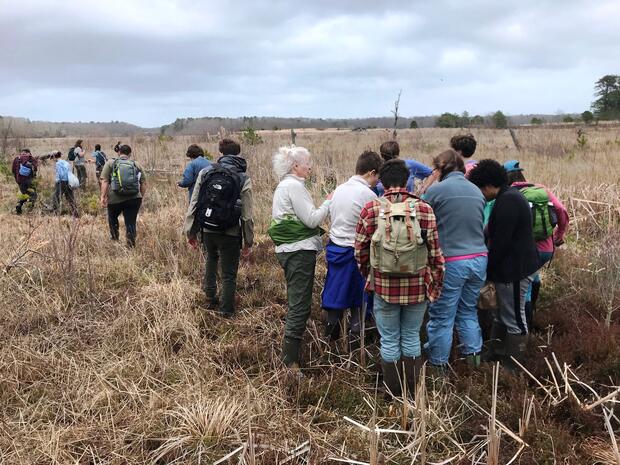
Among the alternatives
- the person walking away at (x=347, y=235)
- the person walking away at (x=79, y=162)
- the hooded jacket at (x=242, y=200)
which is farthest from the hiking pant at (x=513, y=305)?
the person walking away at (x=79, y=162)

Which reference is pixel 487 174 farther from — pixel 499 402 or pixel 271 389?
pixel 271 389

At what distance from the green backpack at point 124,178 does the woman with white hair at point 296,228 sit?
3839mm

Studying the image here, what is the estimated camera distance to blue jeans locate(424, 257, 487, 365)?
3.36 metres

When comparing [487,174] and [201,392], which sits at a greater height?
[487,174]

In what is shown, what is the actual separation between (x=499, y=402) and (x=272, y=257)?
13.0 feet

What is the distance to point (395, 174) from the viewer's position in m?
3.07

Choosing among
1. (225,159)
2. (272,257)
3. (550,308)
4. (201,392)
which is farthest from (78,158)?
(550,308)

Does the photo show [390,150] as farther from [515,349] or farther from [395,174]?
[515,349]

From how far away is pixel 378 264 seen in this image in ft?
9.70

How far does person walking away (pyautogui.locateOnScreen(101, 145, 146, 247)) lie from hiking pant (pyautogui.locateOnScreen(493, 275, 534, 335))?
208 inches

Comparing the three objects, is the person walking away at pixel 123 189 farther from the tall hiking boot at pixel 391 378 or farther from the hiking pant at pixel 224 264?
the tall hiking boot at pixel 391 378

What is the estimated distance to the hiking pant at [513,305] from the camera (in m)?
3.50

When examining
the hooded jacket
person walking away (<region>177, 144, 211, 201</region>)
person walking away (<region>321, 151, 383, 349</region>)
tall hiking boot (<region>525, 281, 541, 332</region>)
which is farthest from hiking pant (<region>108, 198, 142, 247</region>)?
tall hiking boot (<region>525, 281, 541, 332</region>)

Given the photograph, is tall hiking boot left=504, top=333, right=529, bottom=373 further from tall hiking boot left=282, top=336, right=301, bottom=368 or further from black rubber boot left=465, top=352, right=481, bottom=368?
tall hiking boot left=282, top=336, right=301, bottom=368
